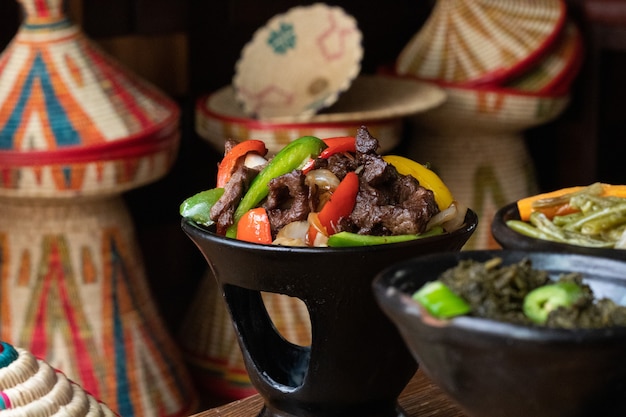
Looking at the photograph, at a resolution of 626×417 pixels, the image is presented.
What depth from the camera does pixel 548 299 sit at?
33.7 inches

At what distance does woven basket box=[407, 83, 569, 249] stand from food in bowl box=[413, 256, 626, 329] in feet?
7.51

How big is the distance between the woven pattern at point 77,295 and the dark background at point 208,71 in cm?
74

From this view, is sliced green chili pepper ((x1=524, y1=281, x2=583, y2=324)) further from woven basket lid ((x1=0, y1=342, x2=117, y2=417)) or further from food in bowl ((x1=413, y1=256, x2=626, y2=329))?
woven basket lid ((x1=0, y1=342, x2=117, y2=417))

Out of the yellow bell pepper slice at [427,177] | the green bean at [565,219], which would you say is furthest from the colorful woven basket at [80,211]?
the green bean at [565,219]

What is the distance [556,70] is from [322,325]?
93.8 inches

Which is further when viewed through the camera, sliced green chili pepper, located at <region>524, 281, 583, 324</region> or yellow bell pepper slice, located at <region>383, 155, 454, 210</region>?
yellow bell pepper slice, located at <region>383, 155, 454, 210</region>

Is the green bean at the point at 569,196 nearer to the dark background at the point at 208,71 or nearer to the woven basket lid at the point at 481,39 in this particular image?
the woven basket lid at the point at 481,39

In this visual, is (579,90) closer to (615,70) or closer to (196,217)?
(615,70)

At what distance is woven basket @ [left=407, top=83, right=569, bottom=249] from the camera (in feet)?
10.4

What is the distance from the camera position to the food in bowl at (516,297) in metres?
0.81

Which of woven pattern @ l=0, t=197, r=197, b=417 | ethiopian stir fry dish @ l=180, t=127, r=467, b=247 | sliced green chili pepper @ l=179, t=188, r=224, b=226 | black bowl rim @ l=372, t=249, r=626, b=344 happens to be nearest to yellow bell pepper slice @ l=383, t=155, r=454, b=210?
ethiopian stir fry dish @ l=180, t=127, r=467, b=247

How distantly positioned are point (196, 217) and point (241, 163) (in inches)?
4.5

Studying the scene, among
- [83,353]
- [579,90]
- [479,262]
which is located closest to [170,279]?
[83,353]

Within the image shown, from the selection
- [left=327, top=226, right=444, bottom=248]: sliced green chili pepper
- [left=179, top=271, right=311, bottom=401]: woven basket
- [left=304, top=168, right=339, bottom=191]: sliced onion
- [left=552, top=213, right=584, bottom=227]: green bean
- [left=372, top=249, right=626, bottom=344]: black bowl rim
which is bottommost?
[left=179, top=271, right=311, bottom=401]: woven basket
